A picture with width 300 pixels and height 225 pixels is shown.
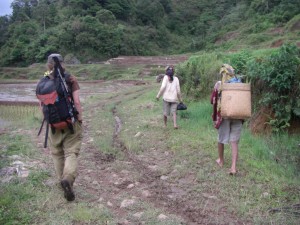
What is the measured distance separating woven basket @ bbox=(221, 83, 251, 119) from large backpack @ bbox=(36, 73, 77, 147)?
236 cm

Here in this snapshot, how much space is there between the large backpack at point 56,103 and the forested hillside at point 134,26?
37.6 meters

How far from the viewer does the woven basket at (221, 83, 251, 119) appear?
5.70 metres

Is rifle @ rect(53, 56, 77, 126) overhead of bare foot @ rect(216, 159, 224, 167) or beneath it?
overhead

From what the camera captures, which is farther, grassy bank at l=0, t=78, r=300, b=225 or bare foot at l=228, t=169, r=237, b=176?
bare foot at l=228, t=169, r=237, b=176

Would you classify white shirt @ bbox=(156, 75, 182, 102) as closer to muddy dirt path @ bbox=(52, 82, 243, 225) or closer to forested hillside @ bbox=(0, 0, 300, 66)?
muddy dirt path @ bbox=(52, 82, 243, 225)

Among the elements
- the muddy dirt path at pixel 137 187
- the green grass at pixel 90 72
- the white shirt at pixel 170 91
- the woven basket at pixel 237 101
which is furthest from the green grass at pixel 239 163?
the green grass at pixel 90 72

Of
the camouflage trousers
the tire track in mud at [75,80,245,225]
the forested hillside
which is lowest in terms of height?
the tire track in mud at [75,80,245,225]

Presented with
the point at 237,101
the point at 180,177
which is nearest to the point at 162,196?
the point at 180,177

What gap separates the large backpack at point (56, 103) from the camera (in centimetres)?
479

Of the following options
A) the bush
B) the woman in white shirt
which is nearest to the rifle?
the bush

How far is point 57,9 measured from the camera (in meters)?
70.1

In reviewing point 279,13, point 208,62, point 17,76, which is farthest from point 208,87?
point 279,13

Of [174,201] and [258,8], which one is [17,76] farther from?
[174,201]

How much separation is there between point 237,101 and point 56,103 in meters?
2.69
